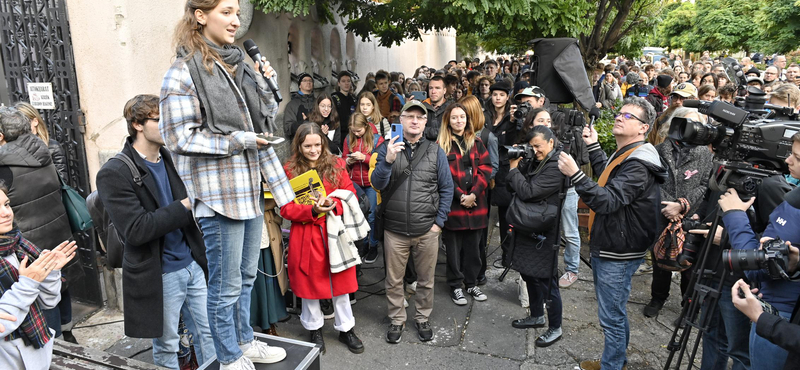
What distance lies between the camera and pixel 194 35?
222 centimetres

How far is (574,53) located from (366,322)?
3550 millimetres

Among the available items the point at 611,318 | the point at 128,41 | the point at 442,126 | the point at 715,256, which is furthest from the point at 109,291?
the point at 715,256

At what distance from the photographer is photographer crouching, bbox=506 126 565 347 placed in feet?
13.8

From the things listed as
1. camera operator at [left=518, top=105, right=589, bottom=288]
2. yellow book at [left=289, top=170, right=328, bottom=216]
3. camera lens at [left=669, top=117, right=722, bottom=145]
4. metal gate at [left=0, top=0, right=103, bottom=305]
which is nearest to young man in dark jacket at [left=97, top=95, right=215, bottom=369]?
yellow book at [left=289, top=170, right=328, bottom=216]

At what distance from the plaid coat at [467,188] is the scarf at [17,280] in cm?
329

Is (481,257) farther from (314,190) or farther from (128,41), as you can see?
(128,41)

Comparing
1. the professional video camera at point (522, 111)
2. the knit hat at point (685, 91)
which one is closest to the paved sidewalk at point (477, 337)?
the professional video camera at point (522, 111)

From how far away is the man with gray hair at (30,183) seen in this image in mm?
3723

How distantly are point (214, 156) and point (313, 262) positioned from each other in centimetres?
199

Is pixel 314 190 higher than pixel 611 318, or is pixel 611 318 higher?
pixel 314 190

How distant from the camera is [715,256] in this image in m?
3.34

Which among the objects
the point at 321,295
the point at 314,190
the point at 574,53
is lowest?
the point at 321,295

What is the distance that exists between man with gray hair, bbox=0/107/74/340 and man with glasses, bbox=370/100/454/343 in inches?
99.0

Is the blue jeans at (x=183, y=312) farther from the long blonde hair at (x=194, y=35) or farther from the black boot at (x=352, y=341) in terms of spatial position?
the long blonde hair at (x=194, y=35)
